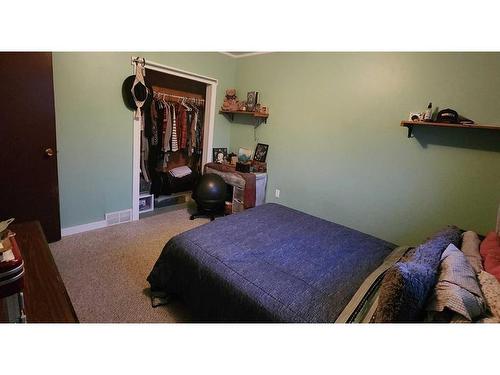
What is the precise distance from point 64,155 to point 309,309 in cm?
266

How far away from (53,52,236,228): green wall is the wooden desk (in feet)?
4.91

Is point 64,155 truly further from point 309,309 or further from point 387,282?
point 387,282

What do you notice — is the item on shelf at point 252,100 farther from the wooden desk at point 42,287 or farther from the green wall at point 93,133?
the wooden desk at point 42,287

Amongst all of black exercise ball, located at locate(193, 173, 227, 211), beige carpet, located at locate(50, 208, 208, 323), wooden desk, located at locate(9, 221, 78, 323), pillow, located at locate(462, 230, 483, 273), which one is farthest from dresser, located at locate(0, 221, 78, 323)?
black exercise ball, located at locate(193, 173, 227, 211)

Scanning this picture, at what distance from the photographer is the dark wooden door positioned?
203cm

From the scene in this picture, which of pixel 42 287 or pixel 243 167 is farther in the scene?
pixel 243 167

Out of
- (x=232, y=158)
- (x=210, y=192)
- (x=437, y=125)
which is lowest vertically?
(x=210, y=192)

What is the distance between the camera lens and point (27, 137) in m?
2.16

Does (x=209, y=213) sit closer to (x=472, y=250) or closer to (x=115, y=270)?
(x=115, y=270)

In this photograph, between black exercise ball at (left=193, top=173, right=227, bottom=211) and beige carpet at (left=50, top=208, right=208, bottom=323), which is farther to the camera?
black exercise ball at (left=193, top=173, right=227, bottom=211)

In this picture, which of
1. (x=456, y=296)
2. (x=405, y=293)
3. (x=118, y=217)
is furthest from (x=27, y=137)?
(x=456, y=296)

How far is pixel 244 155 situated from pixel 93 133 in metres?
1.94

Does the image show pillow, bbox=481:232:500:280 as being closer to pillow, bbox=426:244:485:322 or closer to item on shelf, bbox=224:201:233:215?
pillow, bbox=426:244:485:322
